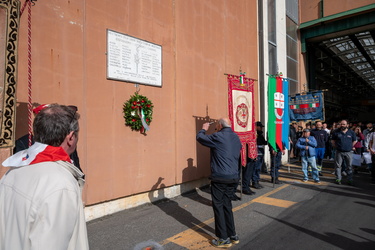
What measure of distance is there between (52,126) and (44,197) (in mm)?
433

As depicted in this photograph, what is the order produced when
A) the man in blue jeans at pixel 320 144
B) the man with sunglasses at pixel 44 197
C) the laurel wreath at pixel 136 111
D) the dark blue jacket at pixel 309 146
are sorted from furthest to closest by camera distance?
1. the man in blue jeans at pixel 320 144
2. the dark blue jacket at pixel 309 146
3. the laurel wreath at pixel 136 111
4. the man with sunglasses at pixel 44 197

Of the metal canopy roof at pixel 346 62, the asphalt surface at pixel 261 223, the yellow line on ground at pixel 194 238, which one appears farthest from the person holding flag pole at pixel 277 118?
the metal canopy roof at pixel 346 62

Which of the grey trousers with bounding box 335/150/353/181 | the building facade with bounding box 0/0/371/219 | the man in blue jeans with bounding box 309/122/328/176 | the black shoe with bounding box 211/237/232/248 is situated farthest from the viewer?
the man in blue jeans with bounding box 309/122/328/176

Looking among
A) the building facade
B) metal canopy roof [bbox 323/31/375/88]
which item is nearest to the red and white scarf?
the building facade

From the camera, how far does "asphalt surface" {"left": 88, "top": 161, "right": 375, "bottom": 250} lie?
386 centimetres

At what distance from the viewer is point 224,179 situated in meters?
3.87

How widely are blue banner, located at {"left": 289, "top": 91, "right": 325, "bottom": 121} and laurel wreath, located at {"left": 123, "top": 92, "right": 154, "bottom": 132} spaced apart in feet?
24.0

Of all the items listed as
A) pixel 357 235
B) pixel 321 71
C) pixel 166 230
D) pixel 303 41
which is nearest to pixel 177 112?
pixel 166 230

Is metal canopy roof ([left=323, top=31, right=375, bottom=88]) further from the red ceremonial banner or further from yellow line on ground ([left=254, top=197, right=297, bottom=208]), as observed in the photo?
yellow line on ground ([left=254, top=197, right=297, bottom=208])

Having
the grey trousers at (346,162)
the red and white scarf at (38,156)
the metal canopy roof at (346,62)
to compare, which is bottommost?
the grey trousers at (346,162)

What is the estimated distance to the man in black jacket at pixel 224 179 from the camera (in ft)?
12.4

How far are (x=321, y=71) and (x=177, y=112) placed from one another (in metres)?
20.8

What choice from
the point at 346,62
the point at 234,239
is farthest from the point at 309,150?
the point at 346,62

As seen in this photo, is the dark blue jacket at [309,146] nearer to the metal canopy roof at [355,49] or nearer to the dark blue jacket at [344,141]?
the dark blue jacket at [344,141]
